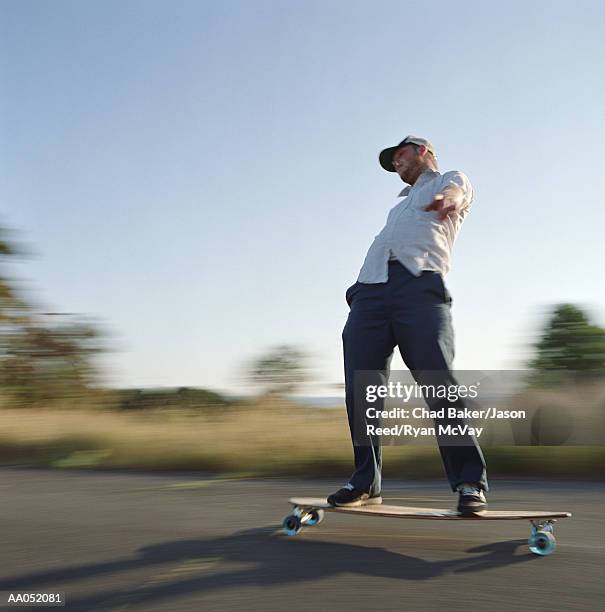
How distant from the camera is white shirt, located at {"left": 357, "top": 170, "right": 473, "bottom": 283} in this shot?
3.28 m

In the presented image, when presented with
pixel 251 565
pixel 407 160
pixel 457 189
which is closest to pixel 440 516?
pixel 251 565

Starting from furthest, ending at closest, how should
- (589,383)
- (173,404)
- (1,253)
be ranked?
(1,253)
(173,404)
(589,383)

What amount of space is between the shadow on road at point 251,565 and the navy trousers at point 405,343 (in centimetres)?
37

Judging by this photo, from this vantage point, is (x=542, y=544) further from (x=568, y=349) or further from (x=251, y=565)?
(x=568, y=349)

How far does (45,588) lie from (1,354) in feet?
23.5

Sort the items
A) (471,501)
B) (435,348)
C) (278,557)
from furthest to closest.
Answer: (435,348)
(471,501)
(278,557)

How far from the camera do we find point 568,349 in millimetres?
7711

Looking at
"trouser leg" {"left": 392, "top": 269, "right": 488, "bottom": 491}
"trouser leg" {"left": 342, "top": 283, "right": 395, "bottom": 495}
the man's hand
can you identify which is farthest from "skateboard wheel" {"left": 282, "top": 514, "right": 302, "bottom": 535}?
the man's hand

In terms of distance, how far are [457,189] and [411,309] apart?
0.57 m

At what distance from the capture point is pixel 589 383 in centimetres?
701

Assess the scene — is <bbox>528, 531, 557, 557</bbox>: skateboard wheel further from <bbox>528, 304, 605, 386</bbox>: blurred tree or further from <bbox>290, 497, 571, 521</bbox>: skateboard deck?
<bbox>528, 304, 605, 386</bbox>: blurred tree

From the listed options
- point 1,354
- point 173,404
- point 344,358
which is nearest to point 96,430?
point 173,404

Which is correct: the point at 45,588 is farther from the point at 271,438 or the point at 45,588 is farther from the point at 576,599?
the point at 271,438

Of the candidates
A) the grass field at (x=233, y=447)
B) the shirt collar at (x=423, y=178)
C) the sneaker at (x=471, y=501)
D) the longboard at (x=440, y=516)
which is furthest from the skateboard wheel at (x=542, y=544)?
the grass field at (x=233, y=447)
